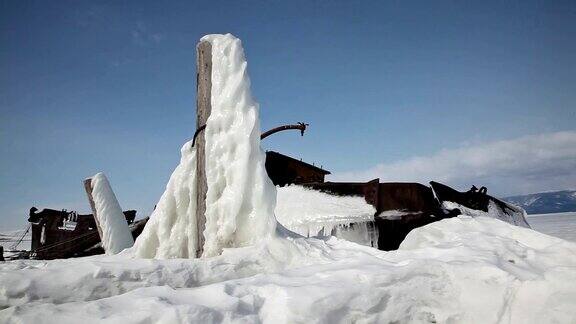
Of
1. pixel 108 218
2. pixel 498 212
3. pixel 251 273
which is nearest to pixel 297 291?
pixel 251 273

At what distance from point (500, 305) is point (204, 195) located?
3.24m

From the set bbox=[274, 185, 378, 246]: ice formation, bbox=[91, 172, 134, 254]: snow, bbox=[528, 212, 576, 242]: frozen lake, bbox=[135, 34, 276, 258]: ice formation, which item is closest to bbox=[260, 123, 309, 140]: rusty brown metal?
bbox=[135, 34, 276, 258]: ice formation

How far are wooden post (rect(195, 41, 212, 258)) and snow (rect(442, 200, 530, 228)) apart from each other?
6378 mm

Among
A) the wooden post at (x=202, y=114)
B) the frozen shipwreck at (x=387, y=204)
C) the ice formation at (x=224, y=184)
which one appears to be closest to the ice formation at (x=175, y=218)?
the ice formation at (x=224, y=184)

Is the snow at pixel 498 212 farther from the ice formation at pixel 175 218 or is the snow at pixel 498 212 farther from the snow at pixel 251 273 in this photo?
the ice formation at pixel 175 218

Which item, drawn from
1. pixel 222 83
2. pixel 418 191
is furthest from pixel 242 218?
pixel 418 191

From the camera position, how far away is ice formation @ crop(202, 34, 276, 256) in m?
3.76

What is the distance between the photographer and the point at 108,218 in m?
7.69

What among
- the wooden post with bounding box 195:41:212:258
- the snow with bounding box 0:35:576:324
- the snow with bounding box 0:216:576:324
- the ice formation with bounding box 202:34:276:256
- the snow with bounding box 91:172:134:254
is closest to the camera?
the snow with bounding box 0:216:576:324

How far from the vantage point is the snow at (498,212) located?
8203 mm

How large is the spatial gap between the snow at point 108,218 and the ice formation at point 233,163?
4982 millimetres

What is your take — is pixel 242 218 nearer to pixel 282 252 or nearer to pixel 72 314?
pixel 282 252

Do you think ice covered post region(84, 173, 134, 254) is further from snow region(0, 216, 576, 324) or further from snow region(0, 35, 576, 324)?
snow region(0, 216, 576, 324)

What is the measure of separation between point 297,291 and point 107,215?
→ 7.07 meters
